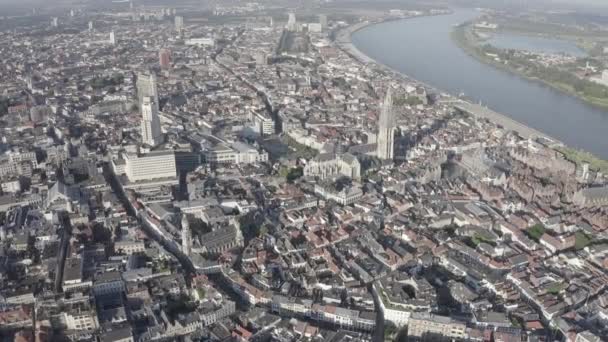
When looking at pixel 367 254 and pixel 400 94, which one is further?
pixel 400 94

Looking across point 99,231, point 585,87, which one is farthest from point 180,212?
point 585,87

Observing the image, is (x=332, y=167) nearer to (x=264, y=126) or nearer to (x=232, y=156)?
(x=232, y=156)

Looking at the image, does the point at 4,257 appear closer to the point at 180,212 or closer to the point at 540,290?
the point at 180,212

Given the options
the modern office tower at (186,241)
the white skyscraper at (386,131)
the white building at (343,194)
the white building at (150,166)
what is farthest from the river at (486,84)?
the modern office tower at (186,241)

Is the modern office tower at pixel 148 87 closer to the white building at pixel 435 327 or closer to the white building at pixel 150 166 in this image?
the white building at pixel 150 166

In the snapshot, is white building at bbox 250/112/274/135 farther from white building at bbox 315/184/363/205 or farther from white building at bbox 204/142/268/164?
white building at bbox 315/184/363/205

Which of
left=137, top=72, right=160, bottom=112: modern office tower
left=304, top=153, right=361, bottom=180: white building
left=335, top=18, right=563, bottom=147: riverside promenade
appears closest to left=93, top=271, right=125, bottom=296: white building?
left=304, top=153, right=361, bottom=180: white building
